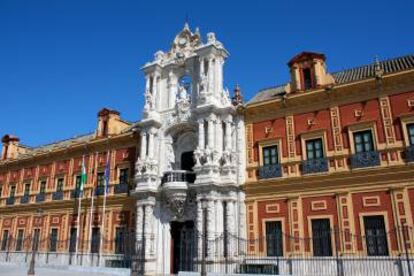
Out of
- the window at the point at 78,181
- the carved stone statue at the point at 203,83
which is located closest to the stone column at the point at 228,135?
the carved stone statue at the point at 203,83

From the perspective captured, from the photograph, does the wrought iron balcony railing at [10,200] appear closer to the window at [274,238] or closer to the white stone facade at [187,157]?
the white stone facade at [187,157]

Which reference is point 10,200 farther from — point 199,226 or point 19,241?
point 199,226

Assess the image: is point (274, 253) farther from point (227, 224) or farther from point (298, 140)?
point (298, 140)

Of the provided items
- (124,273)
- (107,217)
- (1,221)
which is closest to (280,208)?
(124,273)

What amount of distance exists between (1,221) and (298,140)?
27.2m

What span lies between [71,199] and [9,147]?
1381cm

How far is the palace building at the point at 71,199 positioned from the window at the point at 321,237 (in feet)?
35.9

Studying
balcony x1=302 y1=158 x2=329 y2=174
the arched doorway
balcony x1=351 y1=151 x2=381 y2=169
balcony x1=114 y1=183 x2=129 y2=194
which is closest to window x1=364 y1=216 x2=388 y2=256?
balcony x1=351 y1=151 x2=381 y2=169

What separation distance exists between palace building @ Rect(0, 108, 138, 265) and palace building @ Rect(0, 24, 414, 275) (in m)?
0.12

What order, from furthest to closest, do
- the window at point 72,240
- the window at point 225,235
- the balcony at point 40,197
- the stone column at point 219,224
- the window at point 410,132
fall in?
the balcony at point 40,197
the window at point 72,240
the window at point 225,235
the stone column at point 219,224
the window at point 410,132

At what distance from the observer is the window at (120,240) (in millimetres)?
24528

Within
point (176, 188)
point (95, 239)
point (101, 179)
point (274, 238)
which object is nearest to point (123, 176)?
point (101, 179)

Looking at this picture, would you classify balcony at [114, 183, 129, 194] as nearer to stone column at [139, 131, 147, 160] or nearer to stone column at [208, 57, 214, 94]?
stone column at [139, 131, 147, 160]

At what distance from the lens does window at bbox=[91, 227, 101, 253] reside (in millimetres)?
25922
